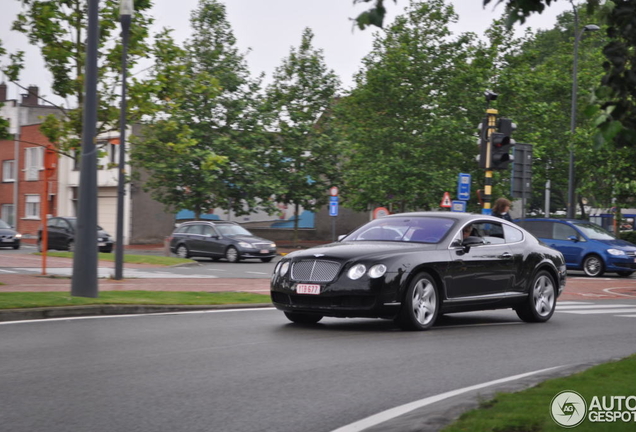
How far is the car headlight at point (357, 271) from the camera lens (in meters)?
11.2

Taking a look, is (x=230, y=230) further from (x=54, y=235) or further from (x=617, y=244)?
(x=617, y=244)

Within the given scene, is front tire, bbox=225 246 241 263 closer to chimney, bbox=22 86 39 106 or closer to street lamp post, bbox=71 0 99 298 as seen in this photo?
street lamp post, bbox=71 0 99 298

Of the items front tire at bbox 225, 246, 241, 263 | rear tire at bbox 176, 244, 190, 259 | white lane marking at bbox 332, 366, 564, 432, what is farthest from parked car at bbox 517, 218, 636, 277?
white lane marking at bbox 332, 366, 564, 432

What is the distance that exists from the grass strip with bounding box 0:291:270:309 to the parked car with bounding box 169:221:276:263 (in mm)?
18384

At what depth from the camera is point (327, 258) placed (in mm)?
11414

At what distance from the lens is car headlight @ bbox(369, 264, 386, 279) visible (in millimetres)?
11125

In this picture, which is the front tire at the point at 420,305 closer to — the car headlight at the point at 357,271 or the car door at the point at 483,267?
the car door at the point at 483,267

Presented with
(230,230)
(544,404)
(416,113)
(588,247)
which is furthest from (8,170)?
Answer: (544,404)

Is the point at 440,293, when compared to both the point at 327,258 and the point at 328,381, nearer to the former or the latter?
the point at 327,258

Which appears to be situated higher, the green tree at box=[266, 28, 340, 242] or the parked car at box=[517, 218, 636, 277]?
the green tree at box=[266, 28, 340, 242]

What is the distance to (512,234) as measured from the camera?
1354 cm

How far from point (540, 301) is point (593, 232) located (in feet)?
55.4

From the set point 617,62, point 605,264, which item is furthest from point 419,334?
point 605,264

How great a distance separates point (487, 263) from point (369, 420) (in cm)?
683
